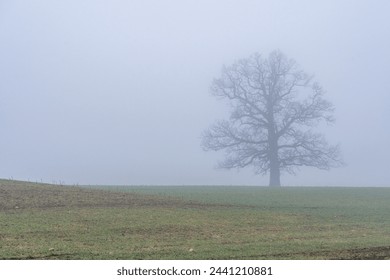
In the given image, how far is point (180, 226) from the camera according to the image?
19.1 m

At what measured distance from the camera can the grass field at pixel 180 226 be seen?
47.9 feet

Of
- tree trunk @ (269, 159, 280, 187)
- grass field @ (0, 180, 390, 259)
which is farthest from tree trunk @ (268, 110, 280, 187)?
grass field @ (0, 180, 390, 259)

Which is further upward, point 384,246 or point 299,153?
point 299,153

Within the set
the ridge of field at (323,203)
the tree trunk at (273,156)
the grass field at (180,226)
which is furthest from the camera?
the tree trunk at (273,156)

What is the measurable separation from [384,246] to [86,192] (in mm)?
14073

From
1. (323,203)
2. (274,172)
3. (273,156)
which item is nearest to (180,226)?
(323,203)

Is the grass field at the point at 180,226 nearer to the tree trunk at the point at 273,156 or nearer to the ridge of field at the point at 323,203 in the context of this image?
the ridge of field at the point at 323,203

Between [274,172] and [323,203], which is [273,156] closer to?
[274,172]

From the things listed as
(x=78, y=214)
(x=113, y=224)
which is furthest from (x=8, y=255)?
(x=78, y=214)

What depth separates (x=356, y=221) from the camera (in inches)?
854

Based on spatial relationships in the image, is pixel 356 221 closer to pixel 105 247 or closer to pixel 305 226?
pixel 305 226

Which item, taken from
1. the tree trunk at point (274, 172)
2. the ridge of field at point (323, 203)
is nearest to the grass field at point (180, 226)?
the ridge of field at point (323, 203)

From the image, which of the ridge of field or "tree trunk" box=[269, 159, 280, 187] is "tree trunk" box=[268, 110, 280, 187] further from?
the ridge of field
